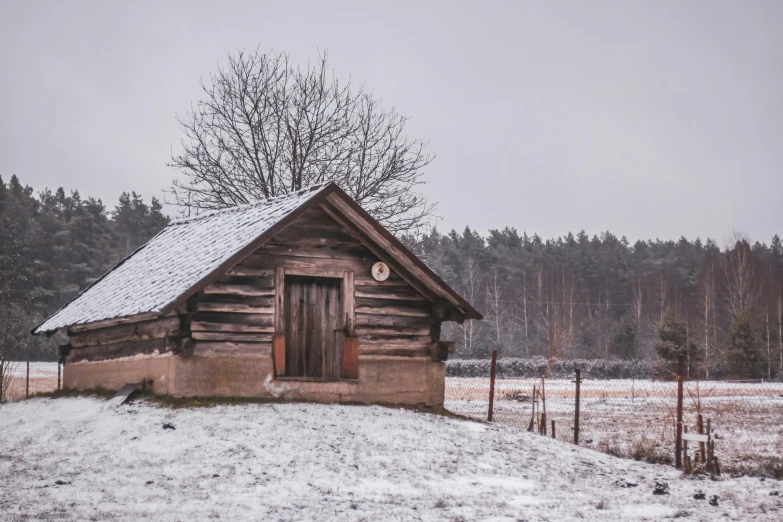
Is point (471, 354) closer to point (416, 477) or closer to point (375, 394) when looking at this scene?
point (375, 394)

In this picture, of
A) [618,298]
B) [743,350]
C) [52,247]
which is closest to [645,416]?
[743,350]

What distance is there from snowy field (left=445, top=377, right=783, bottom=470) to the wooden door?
5.47m

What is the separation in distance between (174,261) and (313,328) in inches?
146

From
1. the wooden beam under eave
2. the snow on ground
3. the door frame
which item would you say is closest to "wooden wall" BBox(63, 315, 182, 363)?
the snow on ground

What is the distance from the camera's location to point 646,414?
28469 millimetres

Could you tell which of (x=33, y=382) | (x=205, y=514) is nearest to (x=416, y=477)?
(x=205, y=514)

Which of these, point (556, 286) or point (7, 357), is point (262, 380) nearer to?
point (7, 357)

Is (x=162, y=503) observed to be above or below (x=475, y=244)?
below

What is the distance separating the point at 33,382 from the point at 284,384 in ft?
90.5

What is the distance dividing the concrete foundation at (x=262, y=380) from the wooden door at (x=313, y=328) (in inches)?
20.1

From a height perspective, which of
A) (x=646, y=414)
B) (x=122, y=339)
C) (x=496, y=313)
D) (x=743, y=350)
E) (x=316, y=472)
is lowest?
(x=646, y=414)

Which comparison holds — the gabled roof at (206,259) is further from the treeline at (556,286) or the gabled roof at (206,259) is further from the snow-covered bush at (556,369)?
the snow-covered bush at (556,369)

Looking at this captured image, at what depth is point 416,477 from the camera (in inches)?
502

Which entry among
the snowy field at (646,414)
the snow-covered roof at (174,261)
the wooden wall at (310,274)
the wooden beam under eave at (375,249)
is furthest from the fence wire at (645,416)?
the snow-covered roof at (174,261)
